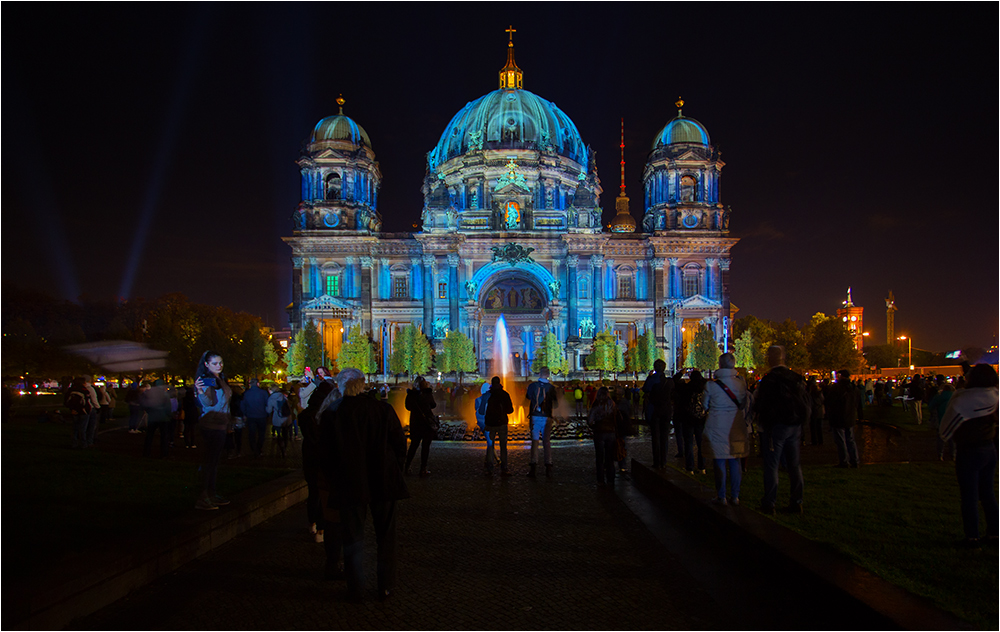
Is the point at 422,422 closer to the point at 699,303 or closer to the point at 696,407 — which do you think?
the point at 696,407

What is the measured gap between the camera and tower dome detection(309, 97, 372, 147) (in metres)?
72.3

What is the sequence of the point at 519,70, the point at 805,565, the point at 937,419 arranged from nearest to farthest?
1. the point at 805,565
2. the point at 937,419
3. the point at 519,70

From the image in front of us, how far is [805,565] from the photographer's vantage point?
5824mm

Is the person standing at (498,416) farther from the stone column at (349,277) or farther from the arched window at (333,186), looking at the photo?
the arched window at (333,186)

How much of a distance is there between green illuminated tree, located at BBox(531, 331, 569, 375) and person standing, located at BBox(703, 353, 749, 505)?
53278 millimetres

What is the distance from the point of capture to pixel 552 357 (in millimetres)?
A: 62688

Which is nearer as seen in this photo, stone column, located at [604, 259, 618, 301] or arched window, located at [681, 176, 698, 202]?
arched window, located at [681, 176, 698, 202]

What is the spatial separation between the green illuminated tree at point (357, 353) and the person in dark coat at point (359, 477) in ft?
185

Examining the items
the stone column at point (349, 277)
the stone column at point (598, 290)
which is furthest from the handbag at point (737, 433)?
the stone column at point (349, 277)

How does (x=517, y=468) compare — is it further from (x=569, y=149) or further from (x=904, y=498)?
(x=569, y=149)

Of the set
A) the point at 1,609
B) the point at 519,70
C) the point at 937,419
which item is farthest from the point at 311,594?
the point at 519,70

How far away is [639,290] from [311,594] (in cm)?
6839

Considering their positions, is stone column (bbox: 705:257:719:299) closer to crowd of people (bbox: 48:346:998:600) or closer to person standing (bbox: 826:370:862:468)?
crowd of people (bbox: 48:346:998:600)

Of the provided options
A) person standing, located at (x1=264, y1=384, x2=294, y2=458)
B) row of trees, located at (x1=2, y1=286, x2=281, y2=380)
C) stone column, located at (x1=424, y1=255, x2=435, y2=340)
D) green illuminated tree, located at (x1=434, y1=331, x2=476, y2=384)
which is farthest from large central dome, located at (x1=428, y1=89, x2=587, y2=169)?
person standing, located at (x1=264, y1=384, x2=294, y2=458)
